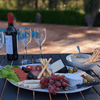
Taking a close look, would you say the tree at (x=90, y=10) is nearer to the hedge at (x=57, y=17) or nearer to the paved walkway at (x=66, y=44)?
the hedge at (x=57, y=17)

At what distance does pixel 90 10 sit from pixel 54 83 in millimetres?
12531

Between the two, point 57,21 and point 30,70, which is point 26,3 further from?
point 30,70

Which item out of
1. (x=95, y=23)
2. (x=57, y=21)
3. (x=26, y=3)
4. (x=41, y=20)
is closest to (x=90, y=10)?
(x=95, y=23)

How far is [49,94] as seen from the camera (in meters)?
0.98

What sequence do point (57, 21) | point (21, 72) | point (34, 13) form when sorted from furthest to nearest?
point (34, 13), point (57, 21), point (21, 72)

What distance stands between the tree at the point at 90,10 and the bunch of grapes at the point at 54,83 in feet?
40.1

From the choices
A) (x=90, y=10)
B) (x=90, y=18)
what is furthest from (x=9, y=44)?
(x=90, y=18)

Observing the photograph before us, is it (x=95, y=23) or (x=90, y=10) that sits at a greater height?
(x=90, y=10)

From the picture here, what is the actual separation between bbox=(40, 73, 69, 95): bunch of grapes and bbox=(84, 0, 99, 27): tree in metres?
12.2

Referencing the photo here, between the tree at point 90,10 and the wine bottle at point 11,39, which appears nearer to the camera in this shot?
the wine bottle at point 11,39

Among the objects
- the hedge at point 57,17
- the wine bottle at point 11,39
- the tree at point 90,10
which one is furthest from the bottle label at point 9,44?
the hedge at point 57,17

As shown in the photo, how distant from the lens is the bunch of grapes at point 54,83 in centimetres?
93

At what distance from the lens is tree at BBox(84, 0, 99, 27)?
12.3m

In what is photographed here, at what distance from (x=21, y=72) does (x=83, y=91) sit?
46 centimetres
